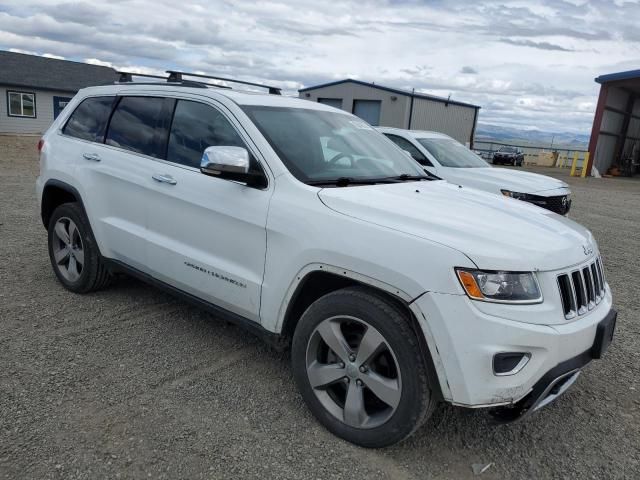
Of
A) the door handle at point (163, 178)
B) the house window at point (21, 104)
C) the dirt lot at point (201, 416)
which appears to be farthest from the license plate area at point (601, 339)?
the house window at point (21, 104)

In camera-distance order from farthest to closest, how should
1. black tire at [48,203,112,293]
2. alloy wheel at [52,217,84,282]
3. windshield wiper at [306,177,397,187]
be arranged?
alloy wheel at [52,217,84,282] → black tire at [48,203,112,293] → windshield wiper at [306,177,397,187]

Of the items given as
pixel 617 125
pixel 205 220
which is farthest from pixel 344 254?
pixel 617 125

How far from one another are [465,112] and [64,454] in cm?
4007

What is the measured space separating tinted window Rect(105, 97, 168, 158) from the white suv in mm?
17

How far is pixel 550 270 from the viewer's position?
254cm

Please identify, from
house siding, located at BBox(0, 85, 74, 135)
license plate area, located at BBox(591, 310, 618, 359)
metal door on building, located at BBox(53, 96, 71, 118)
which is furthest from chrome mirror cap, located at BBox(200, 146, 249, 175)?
metal door on building, located at BBox(53, 96, 71, 118)

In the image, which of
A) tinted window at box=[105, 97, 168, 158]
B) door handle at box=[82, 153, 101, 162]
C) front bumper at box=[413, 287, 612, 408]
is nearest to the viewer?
front bumper at box=[413, 287, 612, 408]

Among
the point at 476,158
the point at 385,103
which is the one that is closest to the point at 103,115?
the point at 476,158

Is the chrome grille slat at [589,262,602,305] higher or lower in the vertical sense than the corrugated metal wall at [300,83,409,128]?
lower

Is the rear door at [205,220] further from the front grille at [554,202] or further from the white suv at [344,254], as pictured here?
the front grille at [554,202]

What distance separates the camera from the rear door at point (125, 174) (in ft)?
12.9

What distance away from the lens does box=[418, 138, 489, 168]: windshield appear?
28.2ft

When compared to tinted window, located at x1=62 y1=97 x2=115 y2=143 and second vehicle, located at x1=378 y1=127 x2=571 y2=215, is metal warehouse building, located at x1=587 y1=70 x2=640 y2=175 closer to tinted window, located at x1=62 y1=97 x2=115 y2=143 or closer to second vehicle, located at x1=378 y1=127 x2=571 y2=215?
second vehicle, located at x1=378 y1=127 x2=571 y2=215

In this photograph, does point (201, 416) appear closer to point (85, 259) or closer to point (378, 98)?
point (85, 259)
